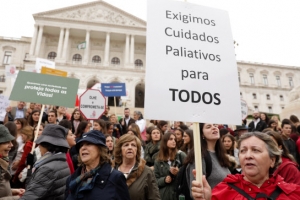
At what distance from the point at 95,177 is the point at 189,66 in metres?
1.33

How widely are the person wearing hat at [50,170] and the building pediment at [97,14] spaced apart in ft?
131

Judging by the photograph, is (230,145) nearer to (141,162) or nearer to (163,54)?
(141,162)

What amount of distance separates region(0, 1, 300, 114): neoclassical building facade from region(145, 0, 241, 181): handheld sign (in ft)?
102

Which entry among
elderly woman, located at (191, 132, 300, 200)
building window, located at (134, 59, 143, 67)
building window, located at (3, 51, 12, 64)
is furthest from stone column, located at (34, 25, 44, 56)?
elderly woman, located at (191, 132, 300, 200)

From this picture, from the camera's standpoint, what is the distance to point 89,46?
40469 mm

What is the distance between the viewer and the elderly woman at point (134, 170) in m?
2.68

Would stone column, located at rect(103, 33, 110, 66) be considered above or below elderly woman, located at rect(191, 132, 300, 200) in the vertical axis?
above

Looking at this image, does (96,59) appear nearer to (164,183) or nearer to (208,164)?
(164,183)

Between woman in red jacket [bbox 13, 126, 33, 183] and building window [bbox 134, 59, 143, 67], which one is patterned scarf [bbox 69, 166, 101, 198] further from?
building window [bbox 134, 59, 143, 67]

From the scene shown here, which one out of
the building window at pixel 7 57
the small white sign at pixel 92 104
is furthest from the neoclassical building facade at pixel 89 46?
the small white sign at pixel 92 104

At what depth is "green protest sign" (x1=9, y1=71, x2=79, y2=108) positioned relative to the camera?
5.48 metres

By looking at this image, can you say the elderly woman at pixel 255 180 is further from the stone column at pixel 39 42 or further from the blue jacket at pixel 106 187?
the stone column at pixel 39 42

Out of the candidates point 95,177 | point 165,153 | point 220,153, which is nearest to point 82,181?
point 95,177

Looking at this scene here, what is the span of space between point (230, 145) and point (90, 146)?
10.8ft
